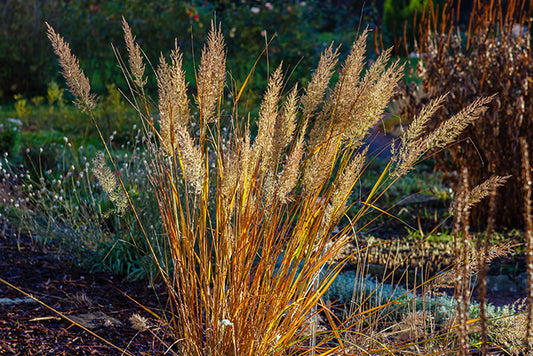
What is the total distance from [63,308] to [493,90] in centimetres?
408

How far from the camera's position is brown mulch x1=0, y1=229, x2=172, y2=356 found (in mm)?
2562

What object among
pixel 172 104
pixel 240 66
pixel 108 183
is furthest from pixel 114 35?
pixel 172 104

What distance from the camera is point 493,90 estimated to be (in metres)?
5.10

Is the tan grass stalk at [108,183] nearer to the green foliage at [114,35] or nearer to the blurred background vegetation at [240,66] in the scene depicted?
the blurred background vegetation at [240,66]

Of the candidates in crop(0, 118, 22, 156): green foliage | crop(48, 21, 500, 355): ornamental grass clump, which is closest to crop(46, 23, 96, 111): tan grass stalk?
crop(48, 21, 500, 355): ornamental grass clump

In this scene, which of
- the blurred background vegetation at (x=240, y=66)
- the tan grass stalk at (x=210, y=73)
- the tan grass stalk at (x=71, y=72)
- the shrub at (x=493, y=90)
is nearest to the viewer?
the tan grass stalk at (x=210, y=73)

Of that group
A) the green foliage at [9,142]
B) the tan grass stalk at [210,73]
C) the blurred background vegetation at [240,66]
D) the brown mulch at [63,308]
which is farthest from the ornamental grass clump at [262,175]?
the green foliage at [9,142]

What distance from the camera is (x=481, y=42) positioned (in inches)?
205

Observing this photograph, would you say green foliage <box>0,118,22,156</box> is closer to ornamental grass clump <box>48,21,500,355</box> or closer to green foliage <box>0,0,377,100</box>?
green foliage <box>0,0,377,100</box>

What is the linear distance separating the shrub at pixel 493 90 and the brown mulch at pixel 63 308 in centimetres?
319

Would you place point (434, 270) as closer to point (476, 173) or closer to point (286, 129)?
point (476, 173)

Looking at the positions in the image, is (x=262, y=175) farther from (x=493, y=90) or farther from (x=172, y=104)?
(x=493, y=90)

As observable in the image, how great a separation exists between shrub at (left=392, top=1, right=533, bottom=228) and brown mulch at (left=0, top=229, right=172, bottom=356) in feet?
10.5

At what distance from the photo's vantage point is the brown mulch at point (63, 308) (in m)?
2.56
